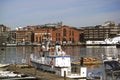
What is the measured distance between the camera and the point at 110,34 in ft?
514

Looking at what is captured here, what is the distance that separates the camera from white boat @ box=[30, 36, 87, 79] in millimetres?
26038

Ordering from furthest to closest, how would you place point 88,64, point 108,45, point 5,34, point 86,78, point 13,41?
point 5,34 < point 13,41 < point 108,45 < point 88,64 < point 86,78

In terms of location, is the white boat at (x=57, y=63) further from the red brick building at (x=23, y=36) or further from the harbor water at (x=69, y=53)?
the red brick building at (x=23, y=36)

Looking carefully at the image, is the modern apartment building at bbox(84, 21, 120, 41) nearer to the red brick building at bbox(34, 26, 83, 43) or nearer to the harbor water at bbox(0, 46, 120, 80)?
the red brick building at bbox(34, 26, 83, 43)

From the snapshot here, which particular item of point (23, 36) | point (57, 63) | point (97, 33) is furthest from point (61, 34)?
point (57, 63)

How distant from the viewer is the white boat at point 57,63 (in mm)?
26038

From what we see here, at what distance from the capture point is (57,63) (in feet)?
93.2

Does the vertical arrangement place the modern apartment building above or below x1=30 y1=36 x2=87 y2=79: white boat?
above

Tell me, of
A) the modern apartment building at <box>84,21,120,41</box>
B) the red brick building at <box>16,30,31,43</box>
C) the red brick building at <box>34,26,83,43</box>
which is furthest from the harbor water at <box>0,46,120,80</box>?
the red brick building at <box>16,30,31,43</box>

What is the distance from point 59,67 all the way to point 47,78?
18.0ft

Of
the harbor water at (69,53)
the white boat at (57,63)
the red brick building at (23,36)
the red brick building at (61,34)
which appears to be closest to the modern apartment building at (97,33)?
the red brick building at (61,34)

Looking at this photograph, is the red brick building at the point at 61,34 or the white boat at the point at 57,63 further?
the red brick building at the point at 61,34

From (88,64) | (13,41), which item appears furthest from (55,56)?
(13,41)

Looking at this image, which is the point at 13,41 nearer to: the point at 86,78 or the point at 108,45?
the point at 108,45
